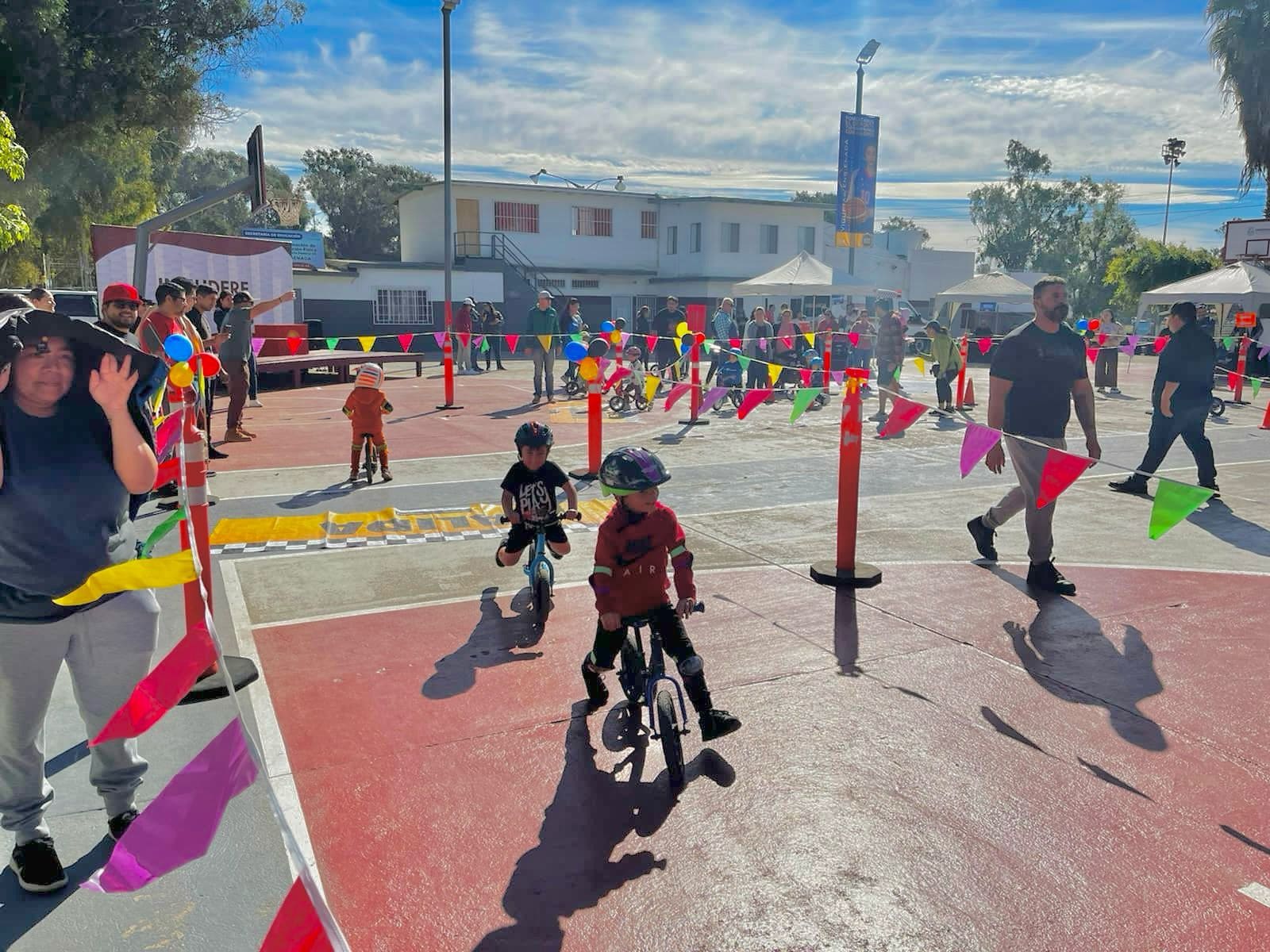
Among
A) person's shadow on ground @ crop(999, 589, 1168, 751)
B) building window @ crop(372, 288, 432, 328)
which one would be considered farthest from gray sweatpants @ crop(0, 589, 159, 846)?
building window @ crop(372, 288, 432, 328)

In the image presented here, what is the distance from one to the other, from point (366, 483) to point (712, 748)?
696cm

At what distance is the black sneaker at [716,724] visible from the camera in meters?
4.55

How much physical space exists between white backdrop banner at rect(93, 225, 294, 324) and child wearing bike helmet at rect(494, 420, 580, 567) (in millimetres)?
16088

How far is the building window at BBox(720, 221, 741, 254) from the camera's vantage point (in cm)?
4406

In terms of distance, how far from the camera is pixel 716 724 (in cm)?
457

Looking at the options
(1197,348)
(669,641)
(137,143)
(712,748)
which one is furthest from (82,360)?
(137,143)

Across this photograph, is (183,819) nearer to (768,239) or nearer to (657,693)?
(657,693)

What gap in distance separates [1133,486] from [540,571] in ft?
23.9

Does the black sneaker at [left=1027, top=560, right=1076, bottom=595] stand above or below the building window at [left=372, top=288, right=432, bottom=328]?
below

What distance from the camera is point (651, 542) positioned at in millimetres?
4512

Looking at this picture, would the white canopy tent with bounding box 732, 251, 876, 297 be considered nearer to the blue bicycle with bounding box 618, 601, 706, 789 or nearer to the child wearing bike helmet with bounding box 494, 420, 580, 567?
the child wearing bike helmet with bounding box 494, 420, 580, 567

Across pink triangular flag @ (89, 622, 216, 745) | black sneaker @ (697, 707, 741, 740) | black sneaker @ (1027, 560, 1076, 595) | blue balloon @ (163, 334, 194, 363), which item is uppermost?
blue balloon @ (163, 334, 194, 363)

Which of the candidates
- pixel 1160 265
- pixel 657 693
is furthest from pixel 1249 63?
pixel 657 693

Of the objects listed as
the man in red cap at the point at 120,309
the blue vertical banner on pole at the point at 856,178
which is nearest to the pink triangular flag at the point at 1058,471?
the man in red cap at the point at 120,309
